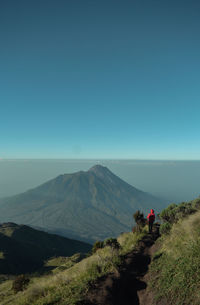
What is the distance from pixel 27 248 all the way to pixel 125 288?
148468 millimetres

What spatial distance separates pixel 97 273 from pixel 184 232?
614cm

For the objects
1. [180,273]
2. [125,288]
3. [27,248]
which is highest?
[180,273]

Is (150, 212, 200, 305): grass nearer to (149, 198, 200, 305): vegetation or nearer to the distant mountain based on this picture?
(149, 198, 200, 305): vegetation

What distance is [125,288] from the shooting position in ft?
27.2

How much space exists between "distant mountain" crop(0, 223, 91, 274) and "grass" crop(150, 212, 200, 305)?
94.8m

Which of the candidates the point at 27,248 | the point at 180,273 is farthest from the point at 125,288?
the point at 27,248

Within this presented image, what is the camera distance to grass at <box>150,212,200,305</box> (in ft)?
20.6

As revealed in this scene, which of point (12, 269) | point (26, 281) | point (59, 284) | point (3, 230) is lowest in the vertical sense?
point (3, 230)

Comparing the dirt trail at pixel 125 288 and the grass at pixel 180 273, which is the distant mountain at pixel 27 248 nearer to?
the dirt trail at pixel 125 288

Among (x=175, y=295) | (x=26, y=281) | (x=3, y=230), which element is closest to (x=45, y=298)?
(x=175, y=295)

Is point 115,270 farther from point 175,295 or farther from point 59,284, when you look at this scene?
point 175,295

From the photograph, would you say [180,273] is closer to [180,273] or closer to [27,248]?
[180,273]

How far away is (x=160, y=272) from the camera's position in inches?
345

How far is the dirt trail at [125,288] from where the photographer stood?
729 centimetres
